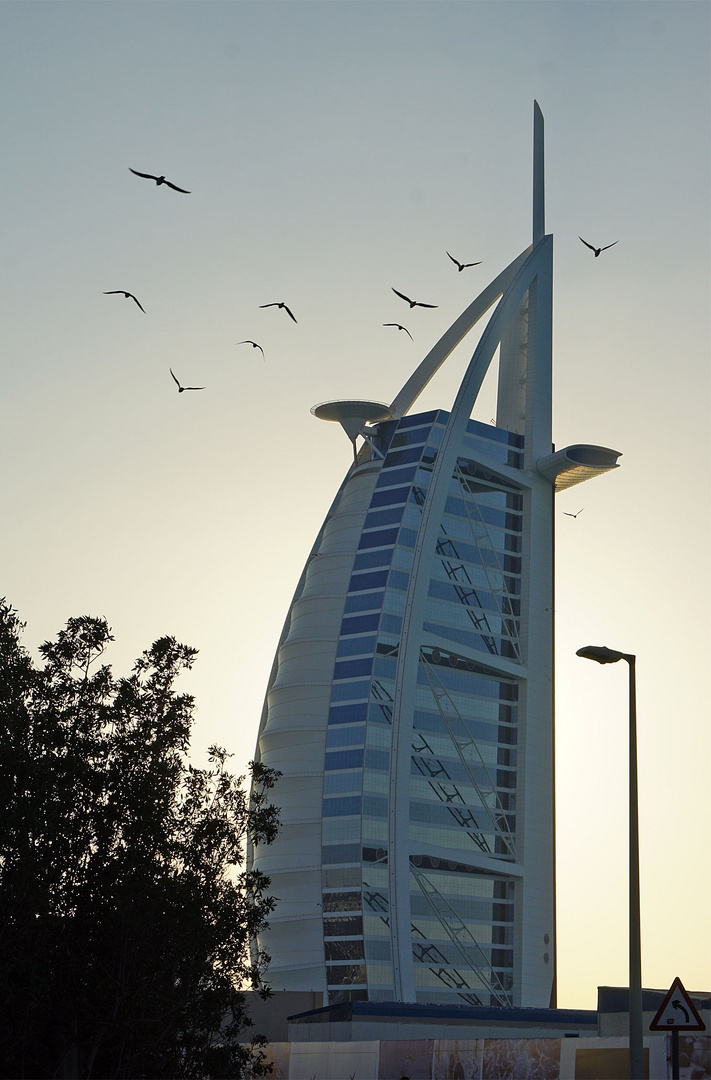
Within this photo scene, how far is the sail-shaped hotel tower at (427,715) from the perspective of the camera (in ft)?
405

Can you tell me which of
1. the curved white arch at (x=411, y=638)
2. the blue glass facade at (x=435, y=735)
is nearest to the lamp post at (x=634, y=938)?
the curved white arch at (x=411, y=638)

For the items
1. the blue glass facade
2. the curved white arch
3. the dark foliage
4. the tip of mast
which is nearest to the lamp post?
the dark foliage

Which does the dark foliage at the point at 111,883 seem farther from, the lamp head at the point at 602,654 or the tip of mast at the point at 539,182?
the tip of mast at the point at 539,182

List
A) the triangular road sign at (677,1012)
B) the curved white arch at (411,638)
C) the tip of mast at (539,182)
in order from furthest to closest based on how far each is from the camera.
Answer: the tip of mast at (539,182) → the curved white arch at (411,638) → the triangular road sign at (677,1012)

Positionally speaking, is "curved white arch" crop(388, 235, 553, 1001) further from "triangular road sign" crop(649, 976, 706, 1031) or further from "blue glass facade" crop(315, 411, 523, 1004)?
"triangular road sign" crop(649, 976, 706, 1031)

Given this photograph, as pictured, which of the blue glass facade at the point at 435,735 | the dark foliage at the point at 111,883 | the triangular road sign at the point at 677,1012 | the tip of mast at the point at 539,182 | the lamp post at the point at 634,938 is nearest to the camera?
the triangular road sign at the point at 677,1012

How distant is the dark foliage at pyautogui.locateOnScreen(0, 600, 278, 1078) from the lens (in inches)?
1373

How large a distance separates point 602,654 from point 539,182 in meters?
135

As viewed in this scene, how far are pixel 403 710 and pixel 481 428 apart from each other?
109ft

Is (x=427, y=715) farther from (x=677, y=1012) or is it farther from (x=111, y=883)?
(x=677, y=1012)

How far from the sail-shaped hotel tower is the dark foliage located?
271ft

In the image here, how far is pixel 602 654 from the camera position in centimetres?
2903

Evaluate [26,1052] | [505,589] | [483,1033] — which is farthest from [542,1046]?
[505,589]

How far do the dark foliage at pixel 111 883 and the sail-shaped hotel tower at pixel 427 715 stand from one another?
82.5 metres
